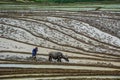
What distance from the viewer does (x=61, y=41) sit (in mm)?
34250

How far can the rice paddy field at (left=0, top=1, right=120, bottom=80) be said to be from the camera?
24344 millimetres

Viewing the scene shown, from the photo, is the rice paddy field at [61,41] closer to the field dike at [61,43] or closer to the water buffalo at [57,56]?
the field dike at [61,43]

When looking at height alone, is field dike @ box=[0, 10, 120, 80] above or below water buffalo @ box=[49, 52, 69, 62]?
below

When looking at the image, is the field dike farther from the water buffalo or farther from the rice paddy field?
the water buffalo

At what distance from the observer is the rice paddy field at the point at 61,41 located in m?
24.3

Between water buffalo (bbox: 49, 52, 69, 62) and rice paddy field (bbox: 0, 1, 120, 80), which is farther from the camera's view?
water buffalo (bbox: 49, 52, 69, 62)

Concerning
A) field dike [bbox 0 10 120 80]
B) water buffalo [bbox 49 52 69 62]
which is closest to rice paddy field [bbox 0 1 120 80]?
field dike [bbox 0 10 120 80]

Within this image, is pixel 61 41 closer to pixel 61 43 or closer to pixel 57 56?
pixel 61 43

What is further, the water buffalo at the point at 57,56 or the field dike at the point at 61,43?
the water buffalo at the point at 57,56

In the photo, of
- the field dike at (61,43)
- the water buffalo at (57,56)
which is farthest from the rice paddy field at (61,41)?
the water buffalo at (57,56)

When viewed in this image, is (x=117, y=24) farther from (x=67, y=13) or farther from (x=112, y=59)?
(x=112, y=59)

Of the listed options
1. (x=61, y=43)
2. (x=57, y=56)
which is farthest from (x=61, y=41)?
(x=57, y=56)

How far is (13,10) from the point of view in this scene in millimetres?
48156

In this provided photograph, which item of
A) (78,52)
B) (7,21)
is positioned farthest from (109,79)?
(7,21)
